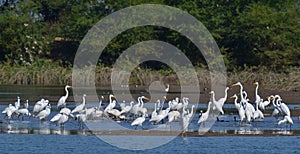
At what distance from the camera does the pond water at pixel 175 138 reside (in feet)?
65.4

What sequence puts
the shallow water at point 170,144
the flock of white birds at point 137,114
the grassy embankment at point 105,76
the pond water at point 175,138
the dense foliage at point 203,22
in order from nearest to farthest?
the shallow water at point 170,144 → the pond water at point 175,138 → the flock of white birds at point 137,114 → the grassy embankment at point 105,76 → the dense foliage at point 203,22

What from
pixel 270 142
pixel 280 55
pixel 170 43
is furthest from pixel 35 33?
pixel 270 142

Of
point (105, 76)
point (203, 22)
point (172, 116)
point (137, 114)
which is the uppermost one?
point (203, 22)

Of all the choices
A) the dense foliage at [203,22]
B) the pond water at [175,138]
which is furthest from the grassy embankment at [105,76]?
the pond water at [175,138]

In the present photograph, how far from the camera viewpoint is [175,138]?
864 inches

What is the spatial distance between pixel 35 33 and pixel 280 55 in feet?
58.4

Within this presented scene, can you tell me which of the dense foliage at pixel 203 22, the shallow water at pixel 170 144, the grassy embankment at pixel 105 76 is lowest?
the shallow water at pixel 170 144

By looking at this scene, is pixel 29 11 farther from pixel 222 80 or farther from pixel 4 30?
pixel 222 80

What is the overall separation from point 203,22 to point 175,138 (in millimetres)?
33341

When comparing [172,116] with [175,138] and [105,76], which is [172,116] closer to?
[175,138]

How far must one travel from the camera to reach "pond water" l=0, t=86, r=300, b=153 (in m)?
19.9

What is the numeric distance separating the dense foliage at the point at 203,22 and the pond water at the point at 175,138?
81.4 ft

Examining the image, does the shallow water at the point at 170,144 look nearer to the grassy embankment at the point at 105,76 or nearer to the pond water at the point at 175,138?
the pond water at the point at 175,138

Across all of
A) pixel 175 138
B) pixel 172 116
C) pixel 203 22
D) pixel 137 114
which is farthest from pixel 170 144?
pixel 203 22
